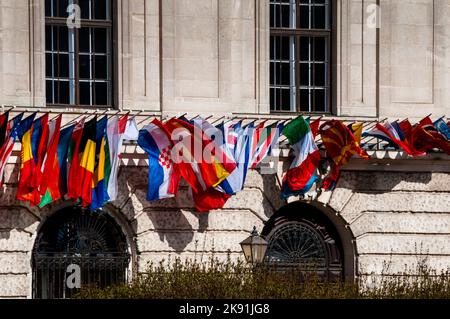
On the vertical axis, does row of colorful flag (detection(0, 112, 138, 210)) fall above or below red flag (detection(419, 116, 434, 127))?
below

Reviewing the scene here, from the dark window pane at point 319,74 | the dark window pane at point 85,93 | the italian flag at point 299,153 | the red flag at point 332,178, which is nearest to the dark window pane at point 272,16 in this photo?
the dark window pane at point 319,74

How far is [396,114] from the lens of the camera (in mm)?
50969

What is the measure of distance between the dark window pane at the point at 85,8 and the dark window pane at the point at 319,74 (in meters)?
5.35

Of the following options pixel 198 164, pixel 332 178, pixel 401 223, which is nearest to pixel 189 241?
pixel 198 164

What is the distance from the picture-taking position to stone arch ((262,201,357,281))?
50.4 meters

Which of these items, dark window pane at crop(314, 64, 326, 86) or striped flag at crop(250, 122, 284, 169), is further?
dark window pane at crop(314, 64, 326, 86)

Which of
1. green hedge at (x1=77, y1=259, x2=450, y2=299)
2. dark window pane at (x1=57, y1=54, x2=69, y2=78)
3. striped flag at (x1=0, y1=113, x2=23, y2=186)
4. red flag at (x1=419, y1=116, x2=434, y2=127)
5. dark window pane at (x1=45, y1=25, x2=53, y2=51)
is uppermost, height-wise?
dark window pane at (x1=45, y1=25, x2=53, y2=51)

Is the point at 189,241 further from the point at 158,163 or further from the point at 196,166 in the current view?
the point at 158,163

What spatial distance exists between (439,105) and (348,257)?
13.1 feet

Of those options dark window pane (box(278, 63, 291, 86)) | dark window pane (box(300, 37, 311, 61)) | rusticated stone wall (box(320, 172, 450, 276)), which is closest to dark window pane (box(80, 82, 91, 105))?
dark window pane (box(278, 63, 291, 86))

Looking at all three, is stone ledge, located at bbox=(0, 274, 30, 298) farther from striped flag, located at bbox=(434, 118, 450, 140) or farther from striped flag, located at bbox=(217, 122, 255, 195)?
striped flag, located at bbox=(434, 118, 450, 140)

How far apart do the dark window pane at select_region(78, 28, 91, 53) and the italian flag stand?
182 inches
